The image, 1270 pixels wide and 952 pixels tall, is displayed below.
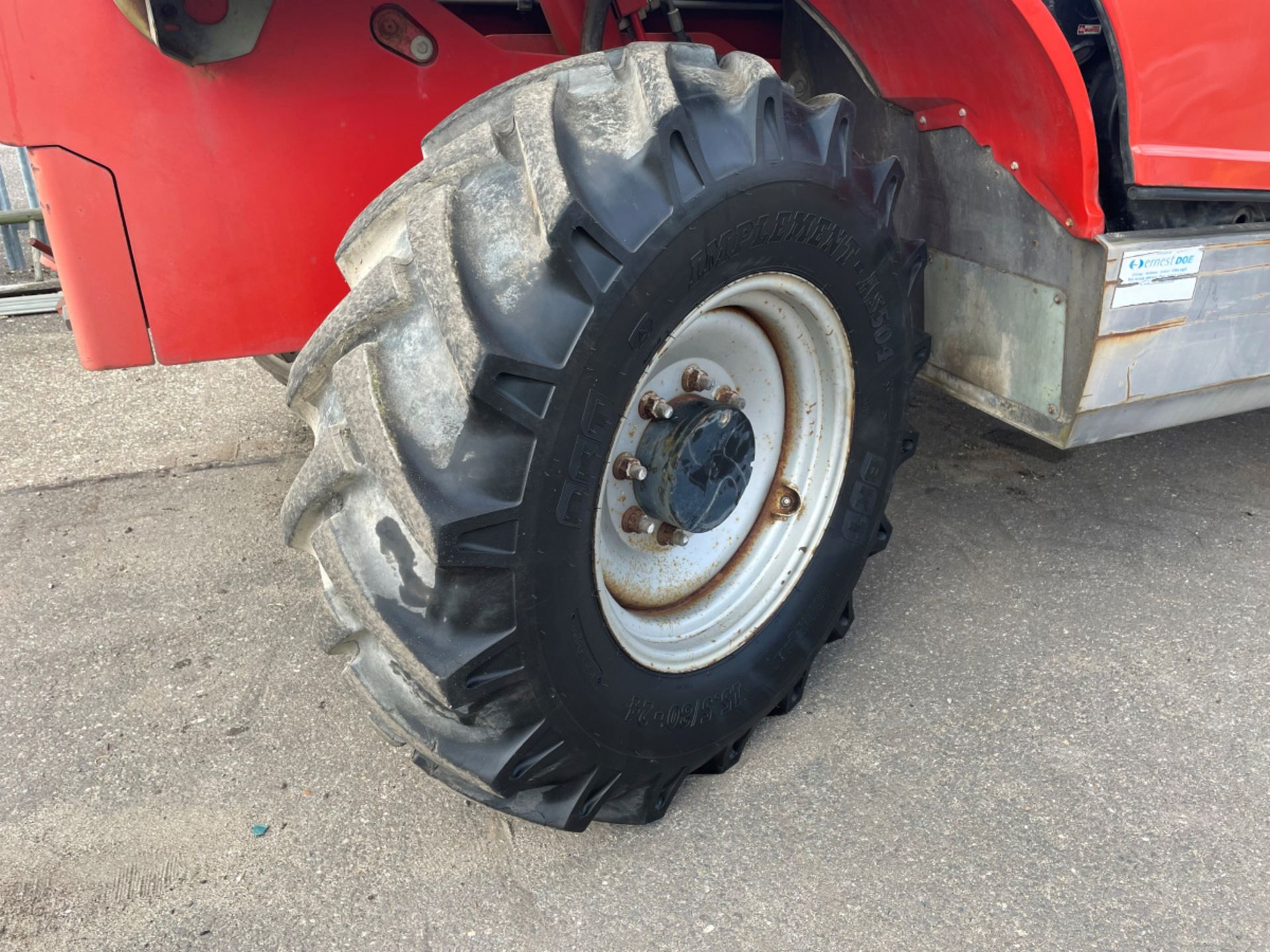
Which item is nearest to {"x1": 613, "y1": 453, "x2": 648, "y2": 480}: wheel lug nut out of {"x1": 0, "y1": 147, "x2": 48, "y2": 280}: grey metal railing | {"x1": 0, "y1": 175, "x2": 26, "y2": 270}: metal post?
{"x1": 0, "y1": 147, "x2": 48, "y2": 280}: grey metal railing

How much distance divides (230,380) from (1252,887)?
3.64 m

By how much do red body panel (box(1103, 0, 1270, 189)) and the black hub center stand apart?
0.93 meters

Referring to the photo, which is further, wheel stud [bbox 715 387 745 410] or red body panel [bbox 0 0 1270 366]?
wheel stud [bbox 715 387 745 410]

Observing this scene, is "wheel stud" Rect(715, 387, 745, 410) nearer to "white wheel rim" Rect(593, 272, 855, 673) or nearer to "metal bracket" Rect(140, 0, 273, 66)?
"white wheel rim" Rect(593, 272, 855, 673)

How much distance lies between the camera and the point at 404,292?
56.3 inches

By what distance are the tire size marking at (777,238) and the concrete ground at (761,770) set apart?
998mm

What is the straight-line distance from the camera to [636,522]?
73.6 inches

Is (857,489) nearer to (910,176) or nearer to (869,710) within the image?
(869,710)

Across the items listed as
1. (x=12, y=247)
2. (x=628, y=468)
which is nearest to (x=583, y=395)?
(x=628, y=468)

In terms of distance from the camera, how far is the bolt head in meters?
1.74

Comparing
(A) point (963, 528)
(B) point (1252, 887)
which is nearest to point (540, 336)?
(B) point (1252, 887)

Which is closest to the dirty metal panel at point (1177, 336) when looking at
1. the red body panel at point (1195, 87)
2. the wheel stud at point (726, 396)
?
the red body panel at point (1195, 87)

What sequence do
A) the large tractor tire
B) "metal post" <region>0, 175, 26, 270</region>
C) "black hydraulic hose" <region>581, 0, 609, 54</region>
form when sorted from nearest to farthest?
the large tractor tire → "black hydraulic hose" <region>581, 0, 609, 54</region> → "metal post" <region>0, 175, 26, 270</region>

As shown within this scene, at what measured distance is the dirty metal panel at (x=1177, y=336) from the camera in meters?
1.94
